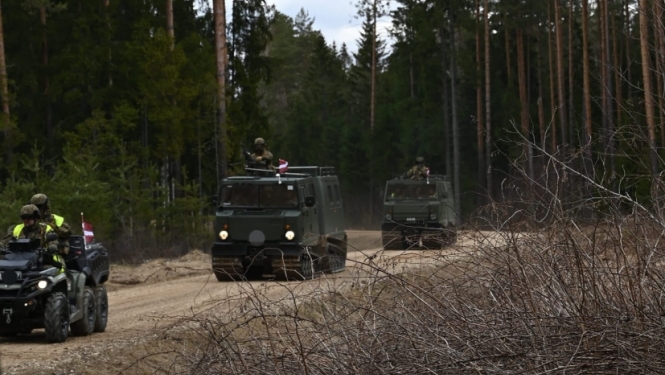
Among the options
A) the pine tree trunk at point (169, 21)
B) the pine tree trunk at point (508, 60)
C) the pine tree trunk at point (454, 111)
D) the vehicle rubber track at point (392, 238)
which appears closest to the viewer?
the vehicle rubber track at point (392, 238)

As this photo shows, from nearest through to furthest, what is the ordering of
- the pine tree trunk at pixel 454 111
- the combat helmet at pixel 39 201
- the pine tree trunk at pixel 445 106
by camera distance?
the combat helmet at pixel 39 201 < the pine tree trunk at pixel 454 111 < the pine tree trunk at pixel 445 106

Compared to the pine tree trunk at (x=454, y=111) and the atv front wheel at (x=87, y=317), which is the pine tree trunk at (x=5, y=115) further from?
the pine tree trunk at (x=454, y=111)

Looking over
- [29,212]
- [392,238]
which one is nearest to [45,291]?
[29,212]

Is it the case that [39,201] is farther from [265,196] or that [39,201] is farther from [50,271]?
[265,196]

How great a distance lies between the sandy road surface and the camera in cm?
899

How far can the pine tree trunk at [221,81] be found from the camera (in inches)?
1143

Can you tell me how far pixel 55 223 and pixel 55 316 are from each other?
1.14 metres

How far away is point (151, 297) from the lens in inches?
684

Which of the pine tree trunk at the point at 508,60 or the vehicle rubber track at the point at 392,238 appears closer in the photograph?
the vehicle rubber track at the point at 392,238

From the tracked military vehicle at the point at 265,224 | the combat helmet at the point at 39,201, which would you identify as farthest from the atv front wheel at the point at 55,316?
the tracked military vehicle at the point at 265,224

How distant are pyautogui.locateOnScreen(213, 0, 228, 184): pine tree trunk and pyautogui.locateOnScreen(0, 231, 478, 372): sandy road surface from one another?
3885mm

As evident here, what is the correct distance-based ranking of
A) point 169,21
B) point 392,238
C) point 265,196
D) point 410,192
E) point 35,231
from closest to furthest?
1. point 392,238
2. point 35,231
3. point 265,196
4. point 410,192
5. point 169,21

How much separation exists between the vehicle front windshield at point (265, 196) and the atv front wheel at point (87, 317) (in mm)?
6982

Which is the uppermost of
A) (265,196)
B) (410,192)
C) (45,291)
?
(265,196)
